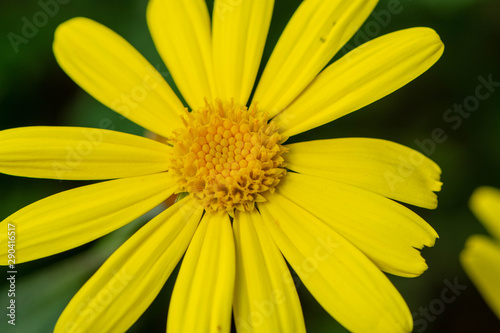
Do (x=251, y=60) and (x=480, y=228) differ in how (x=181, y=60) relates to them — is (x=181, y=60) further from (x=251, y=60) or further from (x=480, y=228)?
(x=480, y=228)

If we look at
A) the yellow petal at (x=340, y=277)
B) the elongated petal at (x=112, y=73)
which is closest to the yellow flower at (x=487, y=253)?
the yellow petal at (x=340, y=277)

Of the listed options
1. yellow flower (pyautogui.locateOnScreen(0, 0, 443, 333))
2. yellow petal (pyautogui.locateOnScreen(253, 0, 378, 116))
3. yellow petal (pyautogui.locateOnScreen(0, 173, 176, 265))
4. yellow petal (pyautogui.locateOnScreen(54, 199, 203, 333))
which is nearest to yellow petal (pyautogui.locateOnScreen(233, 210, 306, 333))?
yellow flower (pyautogui.locateOnScreen(0, 0, 443, 333))

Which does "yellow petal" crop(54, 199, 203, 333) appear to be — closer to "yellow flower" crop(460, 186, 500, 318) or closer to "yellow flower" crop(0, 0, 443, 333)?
"yellow flower" crop(0, 0, 443, 333)

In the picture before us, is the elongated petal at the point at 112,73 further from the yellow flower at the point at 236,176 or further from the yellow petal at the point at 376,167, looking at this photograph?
the yellow petal at the point at 376,167

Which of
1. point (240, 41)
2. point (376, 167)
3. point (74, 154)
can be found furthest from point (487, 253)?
point (74, 154)

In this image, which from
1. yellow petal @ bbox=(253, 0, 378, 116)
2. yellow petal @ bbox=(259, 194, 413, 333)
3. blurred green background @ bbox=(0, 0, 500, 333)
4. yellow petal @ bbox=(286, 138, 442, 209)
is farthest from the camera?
blurred green background @ bbox=(0, 0, 500, 333)
